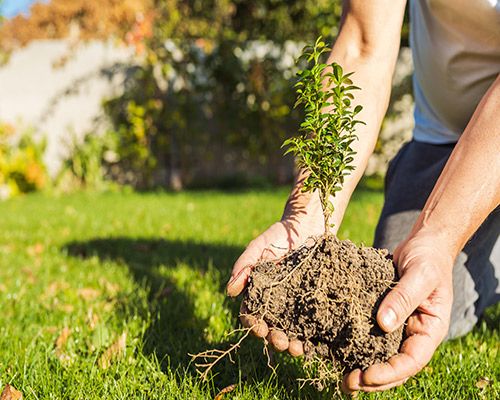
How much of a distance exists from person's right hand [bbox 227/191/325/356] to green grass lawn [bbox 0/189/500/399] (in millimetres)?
375

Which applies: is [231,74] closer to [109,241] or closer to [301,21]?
[301,21]

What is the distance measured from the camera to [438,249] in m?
1.58

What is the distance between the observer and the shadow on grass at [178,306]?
2.18 m

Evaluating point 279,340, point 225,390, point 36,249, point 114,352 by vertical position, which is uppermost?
point 279,340

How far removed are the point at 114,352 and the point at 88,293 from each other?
1078 mm

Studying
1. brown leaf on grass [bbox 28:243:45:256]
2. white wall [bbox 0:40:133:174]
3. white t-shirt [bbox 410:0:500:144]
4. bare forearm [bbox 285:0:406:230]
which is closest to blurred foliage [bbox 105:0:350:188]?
white wall [bbox 0:40:133:174]

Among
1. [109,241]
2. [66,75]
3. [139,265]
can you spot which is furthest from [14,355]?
[66,75]

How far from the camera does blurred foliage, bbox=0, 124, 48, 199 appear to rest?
349 inches

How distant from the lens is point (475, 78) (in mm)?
2391

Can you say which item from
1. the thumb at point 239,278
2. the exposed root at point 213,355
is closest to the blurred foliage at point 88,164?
the exposed root at point 213,355

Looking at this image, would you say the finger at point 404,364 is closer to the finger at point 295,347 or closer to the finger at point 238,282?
the finger at point 295,347

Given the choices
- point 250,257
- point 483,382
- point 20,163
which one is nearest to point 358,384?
point 250,257

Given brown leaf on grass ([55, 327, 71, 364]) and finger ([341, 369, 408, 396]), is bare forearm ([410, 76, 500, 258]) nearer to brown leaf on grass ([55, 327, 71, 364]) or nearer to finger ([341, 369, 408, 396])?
finger ([341, 369, 408, 396])

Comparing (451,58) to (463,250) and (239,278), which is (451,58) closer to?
(463,250)
